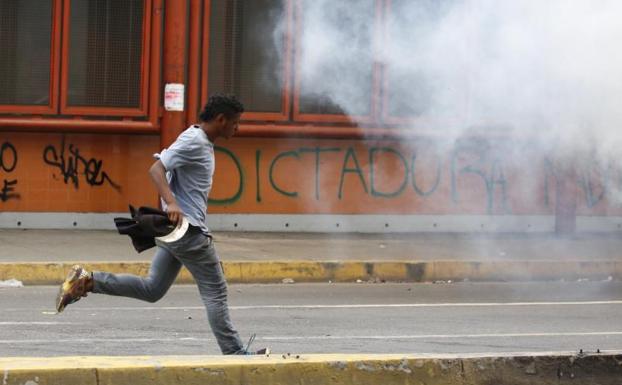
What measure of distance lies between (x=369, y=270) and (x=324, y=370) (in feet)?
23.2

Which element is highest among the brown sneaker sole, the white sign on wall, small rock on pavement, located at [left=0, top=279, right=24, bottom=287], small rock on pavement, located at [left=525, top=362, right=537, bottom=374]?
the white sign on wall

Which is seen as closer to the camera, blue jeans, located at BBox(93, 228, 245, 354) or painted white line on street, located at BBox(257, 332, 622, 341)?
blue jeans, located at BBox(93, 228, 245, 354)

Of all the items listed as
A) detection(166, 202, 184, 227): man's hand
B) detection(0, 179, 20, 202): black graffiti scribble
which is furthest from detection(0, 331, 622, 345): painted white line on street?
detection(0, 179, 20, 202): black graffiti scribble

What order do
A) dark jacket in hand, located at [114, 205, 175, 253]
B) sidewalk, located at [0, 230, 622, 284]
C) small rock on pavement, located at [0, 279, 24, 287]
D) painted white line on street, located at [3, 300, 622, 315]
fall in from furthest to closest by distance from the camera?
sidewalk, located at [0, 230, 622, 284], small rock on pavement, located at [0, 279, 24, 287], painted white line on street, located at [3, 300, 622, 315], dark jacket in hand, located at [114, 205, 175, 253]

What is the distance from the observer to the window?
16.2 metres

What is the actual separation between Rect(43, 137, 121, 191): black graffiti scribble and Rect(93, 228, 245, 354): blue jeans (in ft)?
29.1

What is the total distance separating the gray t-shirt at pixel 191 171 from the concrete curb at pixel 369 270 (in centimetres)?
552

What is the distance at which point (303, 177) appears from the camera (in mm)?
17062

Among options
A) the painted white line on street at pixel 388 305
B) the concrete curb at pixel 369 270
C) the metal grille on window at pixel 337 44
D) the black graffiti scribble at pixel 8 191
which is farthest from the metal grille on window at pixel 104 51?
the painted white line on street at pixel 388 305

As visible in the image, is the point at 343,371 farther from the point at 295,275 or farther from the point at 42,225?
the point at 42,225

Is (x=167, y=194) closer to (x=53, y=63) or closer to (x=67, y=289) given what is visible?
(x=67, y=289)

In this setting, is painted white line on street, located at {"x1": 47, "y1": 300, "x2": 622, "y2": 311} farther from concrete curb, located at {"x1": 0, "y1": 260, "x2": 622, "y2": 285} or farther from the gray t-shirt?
the gray t-shirt

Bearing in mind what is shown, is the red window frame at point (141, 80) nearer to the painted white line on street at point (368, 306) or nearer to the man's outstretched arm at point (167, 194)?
the painted white line on street at point (368, 306)

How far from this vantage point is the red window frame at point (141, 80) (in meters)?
16.2
